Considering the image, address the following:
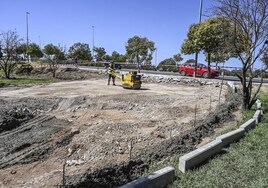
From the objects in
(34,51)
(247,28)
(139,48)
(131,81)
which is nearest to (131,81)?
(131,81)

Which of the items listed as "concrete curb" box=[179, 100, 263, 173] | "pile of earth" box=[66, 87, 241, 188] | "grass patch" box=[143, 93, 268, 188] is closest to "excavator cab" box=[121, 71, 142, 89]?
"pile of earth" box=[66, 87, 241, 188]

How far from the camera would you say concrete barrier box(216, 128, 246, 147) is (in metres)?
7.33

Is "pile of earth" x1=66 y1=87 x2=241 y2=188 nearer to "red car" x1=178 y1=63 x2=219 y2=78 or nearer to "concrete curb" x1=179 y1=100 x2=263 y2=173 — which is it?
"concrete curb" x1=179 y1=100 x2=263 y2=173

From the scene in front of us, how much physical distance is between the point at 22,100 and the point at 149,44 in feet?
139

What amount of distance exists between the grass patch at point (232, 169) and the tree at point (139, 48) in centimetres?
4848

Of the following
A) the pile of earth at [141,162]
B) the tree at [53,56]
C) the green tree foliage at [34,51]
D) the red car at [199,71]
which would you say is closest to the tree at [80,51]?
the green tree foliage at [34,51]

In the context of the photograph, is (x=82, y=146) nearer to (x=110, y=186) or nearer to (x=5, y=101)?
(x=110, y=186)

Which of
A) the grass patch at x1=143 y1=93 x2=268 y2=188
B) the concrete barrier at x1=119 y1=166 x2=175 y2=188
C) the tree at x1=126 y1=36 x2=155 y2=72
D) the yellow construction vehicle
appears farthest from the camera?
the tree at x1=126 y1=36 x2=155 y2=72

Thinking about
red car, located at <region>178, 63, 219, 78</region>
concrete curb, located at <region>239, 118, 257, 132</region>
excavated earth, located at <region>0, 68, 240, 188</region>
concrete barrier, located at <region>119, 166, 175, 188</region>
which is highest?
red car, located at <region>178, 63, 219, 78</region>

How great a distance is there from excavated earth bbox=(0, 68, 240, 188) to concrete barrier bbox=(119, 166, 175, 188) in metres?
0.57

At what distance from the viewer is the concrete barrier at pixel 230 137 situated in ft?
24.1

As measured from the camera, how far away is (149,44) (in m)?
57.1

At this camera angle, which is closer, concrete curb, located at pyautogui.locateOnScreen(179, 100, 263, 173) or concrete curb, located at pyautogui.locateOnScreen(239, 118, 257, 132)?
concrete curb, located at pyautogui.locateOnScreen(179, 100, 263, 173)

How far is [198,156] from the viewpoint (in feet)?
20.1
